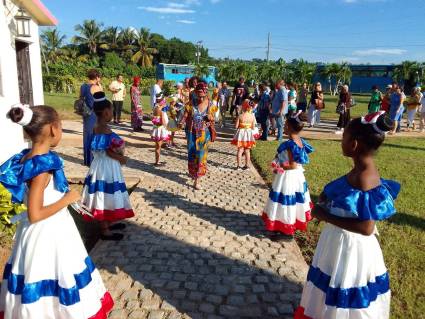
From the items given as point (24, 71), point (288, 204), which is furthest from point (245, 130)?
point (24, 71)

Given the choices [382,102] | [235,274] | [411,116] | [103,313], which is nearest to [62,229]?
[103,313]

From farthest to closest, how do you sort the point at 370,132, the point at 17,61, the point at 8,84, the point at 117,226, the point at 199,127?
the point at 17,61, the point at 8,84, the point at 199,127, the point at 117,226, the point at 370,132

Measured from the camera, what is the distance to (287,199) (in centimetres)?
496

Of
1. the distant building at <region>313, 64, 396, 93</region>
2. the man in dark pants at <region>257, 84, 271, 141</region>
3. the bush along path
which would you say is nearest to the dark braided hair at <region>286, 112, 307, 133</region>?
the bush along path

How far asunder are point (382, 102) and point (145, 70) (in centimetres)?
5284

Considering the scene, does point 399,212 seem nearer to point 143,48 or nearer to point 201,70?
point 201,70

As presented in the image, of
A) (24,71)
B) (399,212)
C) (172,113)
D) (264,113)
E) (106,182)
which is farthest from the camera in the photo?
(264,113)

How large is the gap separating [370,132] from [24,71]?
8556 millimetres

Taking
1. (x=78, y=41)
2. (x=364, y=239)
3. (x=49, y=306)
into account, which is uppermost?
(x=78, y=41)

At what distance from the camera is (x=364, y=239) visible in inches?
106

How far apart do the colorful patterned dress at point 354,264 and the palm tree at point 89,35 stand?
7450 centimetres

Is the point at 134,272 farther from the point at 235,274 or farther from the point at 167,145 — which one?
the point at 167,145

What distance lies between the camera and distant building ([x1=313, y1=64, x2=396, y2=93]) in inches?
2126

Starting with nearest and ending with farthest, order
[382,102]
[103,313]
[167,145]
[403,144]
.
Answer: [103,313], [167,145], [403,144], [382,102]
